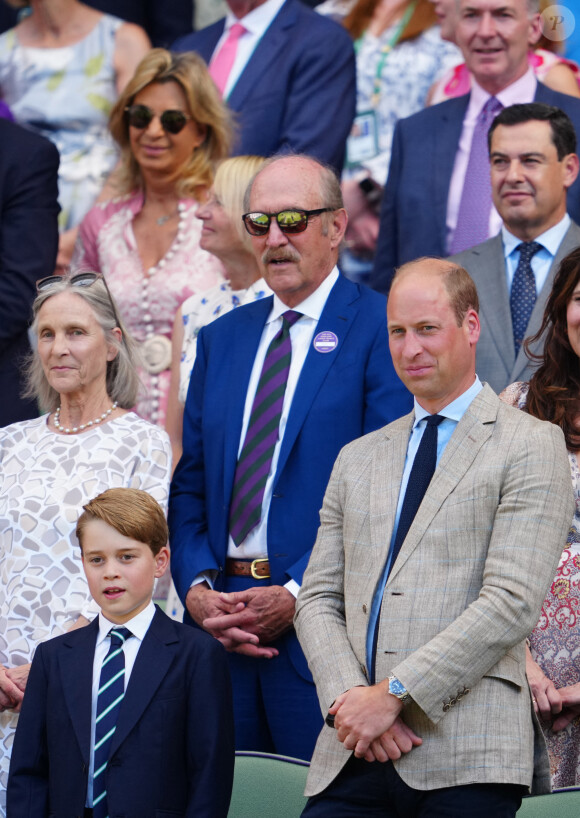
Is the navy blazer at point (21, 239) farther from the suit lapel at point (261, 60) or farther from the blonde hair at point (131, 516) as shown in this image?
the blonde hair at point (131, 516)

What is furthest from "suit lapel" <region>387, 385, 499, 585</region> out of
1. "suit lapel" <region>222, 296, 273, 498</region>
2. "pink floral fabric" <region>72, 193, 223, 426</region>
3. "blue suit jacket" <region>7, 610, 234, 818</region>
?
"pink floral fabric" <region>72, 193, 223, 426</region>

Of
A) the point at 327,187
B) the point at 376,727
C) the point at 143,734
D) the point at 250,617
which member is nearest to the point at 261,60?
the point at 327,187

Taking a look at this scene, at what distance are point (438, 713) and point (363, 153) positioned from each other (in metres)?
3.64

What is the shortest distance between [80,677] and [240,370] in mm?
1160

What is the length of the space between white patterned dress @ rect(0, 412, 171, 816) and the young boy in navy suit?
1.74 feet

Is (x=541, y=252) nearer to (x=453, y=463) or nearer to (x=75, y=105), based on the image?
(x=453, y=463)

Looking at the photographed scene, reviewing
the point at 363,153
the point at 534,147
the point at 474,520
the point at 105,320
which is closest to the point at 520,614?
the point at 474,520

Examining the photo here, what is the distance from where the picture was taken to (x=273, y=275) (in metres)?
3.84

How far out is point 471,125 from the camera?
512cm

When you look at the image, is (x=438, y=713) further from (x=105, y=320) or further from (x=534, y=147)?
(x=534, y=147)

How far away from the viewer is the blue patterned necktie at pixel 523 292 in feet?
14.3

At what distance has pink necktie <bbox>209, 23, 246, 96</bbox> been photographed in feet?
18.8

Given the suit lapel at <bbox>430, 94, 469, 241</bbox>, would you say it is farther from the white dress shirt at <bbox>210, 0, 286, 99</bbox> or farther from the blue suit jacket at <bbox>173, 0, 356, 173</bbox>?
the white dress shirt at <bbox>210, 0, 286, 99</bbox>

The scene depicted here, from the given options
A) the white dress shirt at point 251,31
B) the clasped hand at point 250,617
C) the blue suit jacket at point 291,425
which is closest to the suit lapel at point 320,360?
the blue suit jacket at point 291,425
